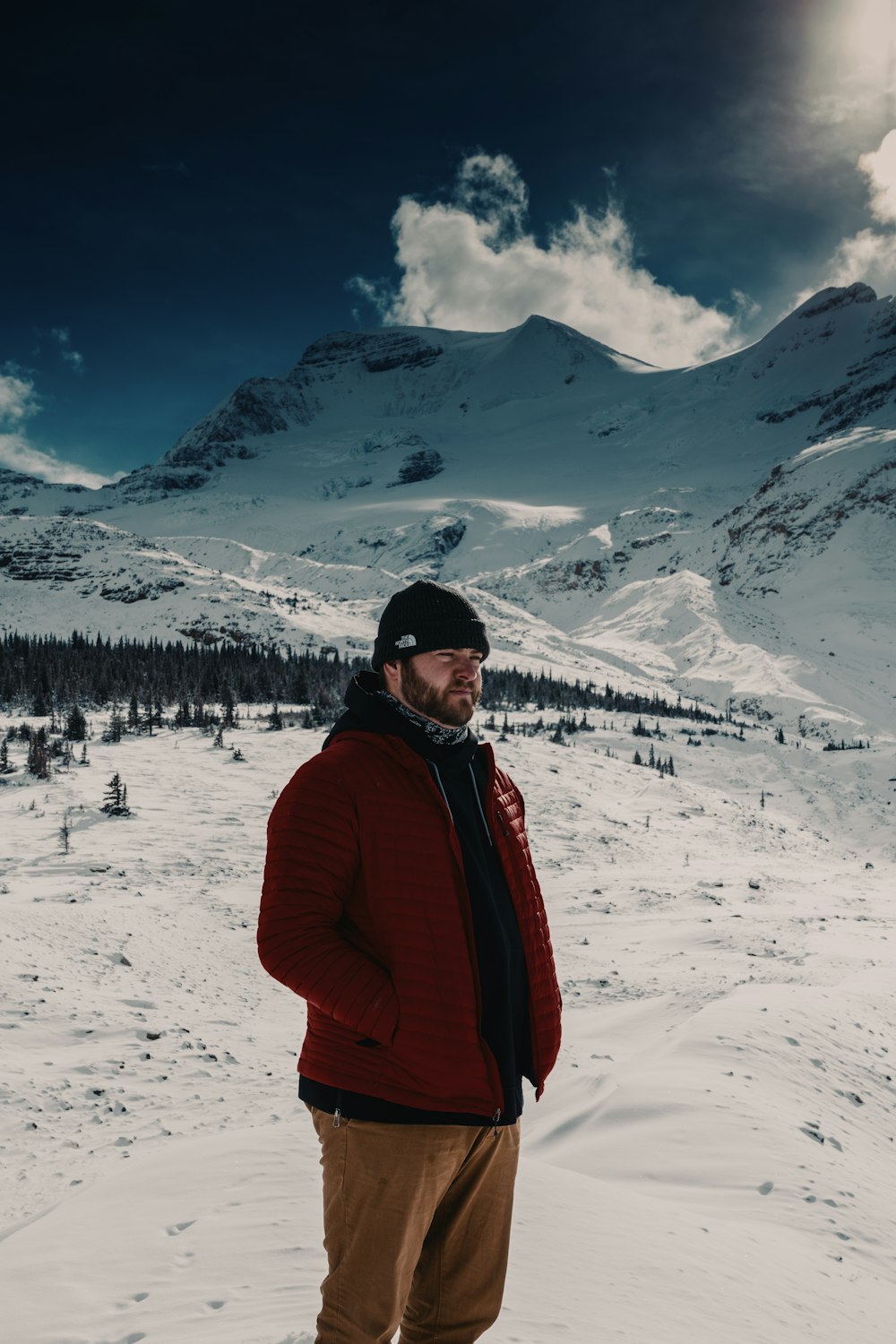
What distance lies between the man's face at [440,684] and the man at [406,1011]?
0.03 meters

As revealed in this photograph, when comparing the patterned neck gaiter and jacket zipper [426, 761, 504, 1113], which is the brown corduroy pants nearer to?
jacket zipper [426, 761, 504, 1113]

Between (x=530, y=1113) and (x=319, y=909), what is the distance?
5360 millimetres

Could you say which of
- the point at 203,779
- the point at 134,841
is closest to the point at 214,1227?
the point at 134,841

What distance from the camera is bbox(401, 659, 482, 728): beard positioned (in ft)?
9.16

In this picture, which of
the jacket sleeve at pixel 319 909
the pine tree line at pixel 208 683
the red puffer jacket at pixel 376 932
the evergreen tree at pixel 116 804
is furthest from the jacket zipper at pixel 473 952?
the pine tree line at pixel 208 683

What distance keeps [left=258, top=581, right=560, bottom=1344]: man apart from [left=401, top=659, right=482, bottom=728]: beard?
0.01m

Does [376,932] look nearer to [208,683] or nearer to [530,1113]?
[530,1113]

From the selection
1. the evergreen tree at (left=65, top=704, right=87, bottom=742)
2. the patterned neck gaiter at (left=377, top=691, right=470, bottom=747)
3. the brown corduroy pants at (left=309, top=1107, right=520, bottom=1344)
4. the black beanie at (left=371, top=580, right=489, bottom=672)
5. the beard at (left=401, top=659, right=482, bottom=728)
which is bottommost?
the evergreen tree at (left=65, top=704, right=87, bottom=742)

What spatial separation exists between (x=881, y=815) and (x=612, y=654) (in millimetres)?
62771

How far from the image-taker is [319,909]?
7.65 ft

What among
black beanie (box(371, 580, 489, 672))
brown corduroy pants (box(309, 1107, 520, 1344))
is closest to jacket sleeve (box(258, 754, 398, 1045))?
brown corduroy pants (box(309, 1107, 520, 1344))

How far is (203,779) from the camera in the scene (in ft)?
74.6

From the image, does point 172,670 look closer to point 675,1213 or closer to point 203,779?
point 203,779

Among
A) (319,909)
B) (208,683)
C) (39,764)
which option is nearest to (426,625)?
(319,909)
